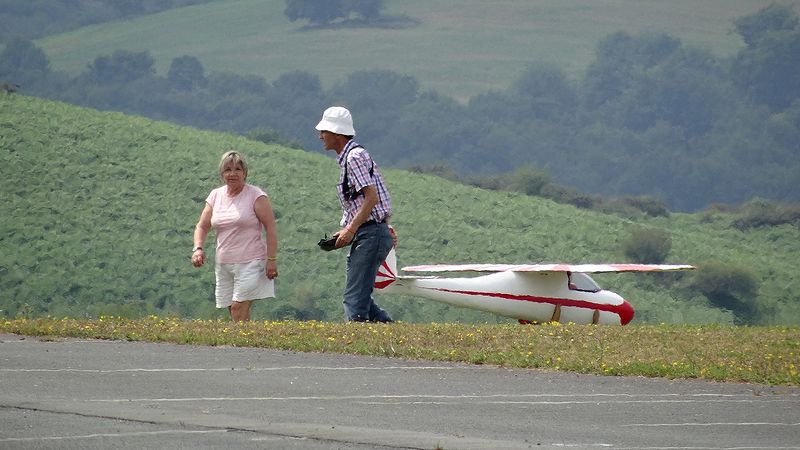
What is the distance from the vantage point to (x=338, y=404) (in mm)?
10211

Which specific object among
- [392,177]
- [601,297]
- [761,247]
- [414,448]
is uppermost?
[414,448]

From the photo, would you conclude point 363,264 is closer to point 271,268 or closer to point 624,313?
point 271,268

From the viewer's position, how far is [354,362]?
12.3 meters

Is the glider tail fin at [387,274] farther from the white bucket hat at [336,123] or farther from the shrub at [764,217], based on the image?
the shrub at [764,217]

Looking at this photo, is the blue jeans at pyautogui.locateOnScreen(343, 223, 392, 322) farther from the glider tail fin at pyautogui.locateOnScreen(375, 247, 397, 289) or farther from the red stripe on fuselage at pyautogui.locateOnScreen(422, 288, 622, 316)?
the red stripe on fuselage at pyautogui.locateOnScreen(422, 288, 622, 316)

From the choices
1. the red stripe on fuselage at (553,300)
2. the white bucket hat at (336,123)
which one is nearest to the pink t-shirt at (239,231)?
the white bucket hat at (336,123)

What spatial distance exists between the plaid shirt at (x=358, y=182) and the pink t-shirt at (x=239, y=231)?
102 cm

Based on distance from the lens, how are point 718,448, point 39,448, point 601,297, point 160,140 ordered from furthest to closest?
point 160,140
point 601,297
point 718,448
point 39,448

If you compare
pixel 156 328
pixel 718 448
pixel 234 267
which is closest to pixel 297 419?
pixel 718 448

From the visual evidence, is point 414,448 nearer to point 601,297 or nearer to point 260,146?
point 601,297

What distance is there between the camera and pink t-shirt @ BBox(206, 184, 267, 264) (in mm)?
15000

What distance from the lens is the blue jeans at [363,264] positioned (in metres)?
14.5

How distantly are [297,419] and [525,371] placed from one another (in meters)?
3.21

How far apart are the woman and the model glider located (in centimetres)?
503
